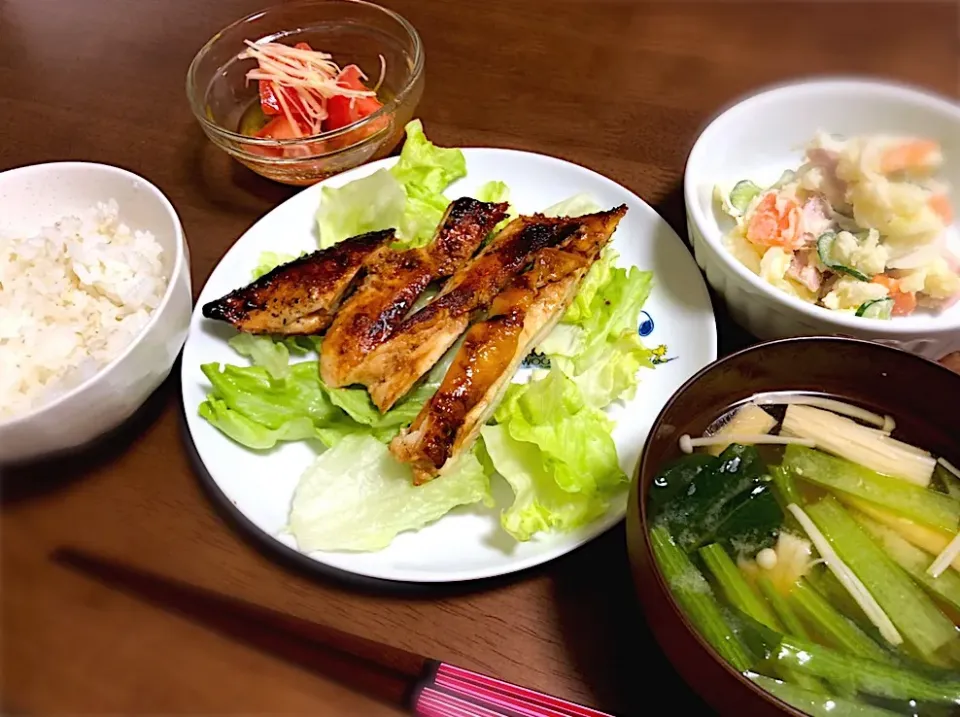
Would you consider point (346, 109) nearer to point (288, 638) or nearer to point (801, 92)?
point (801, 92)

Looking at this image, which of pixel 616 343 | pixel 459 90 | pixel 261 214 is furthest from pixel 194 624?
pixel 459 90

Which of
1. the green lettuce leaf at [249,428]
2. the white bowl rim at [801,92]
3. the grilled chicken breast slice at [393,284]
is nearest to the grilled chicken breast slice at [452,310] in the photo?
the grilled chicken breast slice at [393,284]

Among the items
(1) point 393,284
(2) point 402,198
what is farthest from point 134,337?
(2) point 402,198

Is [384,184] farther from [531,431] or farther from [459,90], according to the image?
[531,431]

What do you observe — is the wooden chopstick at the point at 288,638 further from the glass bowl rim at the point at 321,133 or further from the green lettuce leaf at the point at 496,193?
the glass bowl rim at the point at 321,133

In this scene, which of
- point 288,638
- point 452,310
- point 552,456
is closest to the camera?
point 288,638

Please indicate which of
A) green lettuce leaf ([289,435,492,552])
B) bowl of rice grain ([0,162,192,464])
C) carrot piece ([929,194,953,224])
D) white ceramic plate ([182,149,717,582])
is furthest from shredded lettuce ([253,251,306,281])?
carrot piece ([929,194,953,224])

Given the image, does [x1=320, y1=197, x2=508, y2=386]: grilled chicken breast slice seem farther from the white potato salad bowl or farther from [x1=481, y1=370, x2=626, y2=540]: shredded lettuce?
the white potato salad bowl
